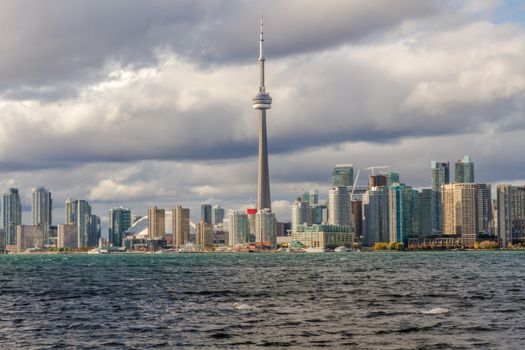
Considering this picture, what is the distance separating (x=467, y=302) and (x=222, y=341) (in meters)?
48.1

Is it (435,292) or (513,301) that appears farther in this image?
(435,292)

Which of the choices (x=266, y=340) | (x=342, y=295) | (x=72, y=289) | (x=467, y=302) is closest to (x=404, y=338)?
(x=266, y=340)

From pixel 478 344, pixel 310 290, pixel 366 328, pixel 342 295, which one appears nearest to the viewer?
pixel 478 344

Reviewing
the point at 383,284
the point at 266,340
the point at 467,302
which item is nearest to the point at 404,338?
the point at 266,340

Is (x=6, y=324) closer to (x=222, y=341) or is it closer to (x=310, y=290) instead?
(x=222, y=341)

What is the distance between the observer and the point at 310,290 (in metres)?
144

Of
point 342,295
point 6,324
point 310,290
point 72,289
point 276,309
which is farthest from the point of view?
point 72,289

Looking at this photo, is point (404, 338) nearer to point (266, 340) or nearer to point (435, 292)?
point (266, 340)

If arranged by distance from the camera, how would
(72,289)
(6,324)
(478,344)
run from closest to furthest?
(478,344) < (6,324) < (72,289)

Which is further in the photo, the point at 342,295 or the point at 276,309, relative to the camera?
the point at 342,295

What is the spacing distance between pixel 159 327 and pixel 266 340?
15785 millimetres

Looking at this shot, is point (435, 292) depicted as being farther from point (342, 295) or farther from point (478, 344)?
point (478, 344)

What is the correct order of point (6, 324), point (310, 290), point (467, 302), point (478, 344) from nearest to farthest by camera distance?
point (478, 344) < point (6, 324) < point (467, 302) < point (310, 290)

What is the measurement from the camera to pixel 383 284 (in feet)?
528
